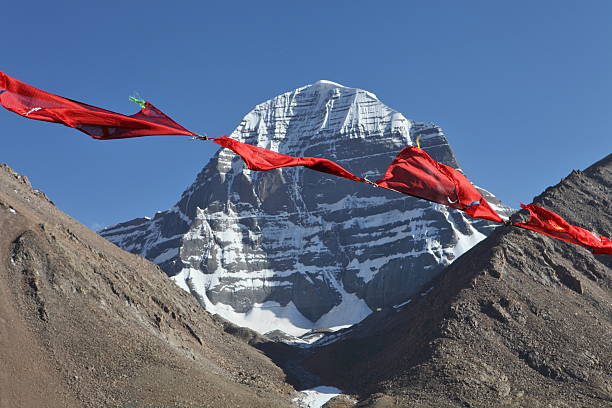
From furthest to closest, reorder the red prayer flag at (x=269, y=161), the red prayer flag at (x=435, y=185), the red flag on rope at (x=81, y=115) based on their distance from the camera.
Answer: the red prayer flag at (x=435, y=185) → the red prayer flag at (x=269, y=161) → the red flag on rope at (x=81, y=115)

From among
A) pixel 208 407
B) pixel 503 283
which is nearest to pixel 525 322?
pixel 503 283

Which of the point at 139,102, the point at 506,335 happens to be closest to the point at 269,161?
the point at 139,102

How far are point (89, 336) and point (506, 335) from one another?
53.7 meters

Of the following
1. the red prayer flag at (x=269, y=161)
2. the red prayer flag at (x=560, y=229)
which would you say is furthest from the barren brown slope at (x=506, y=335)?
the red prayer flag at (x=269, y=161)

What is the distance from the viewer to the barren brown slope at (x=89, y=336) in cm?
8375

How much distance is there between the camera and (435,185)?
79.9 ft

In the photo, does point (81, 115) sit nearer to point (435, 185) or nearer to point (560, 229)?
point (435, 185)

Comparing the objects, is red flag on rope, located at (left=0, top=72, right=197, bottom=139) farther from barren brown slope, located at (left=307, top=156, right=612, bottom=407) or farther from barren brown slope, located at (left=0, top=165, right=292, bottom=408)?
barren brown slope, located at (left=307, top=156, right=612, bottom=407)

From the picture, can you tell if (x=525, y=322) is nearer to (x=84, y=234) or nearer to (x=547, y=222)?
(x=84, y=234)

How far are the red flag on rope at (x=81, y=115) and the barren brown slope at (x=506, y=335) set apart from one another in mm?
76656

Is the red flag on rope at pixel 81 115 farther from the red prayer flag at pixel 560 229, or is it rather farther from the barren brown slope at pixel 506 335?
the barren brown slope at pixel 506 335

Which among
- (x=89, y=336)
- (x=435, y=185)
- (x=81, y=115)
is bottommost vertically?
(x=435, y=185)

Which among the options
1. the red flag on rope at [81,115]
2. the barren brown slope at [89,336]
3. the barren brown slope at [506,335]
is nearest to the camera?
the red flag on rope at [81,115]

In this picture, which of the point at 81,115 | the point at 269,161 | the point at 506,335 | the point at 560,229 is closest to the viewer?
the point at 81,115
